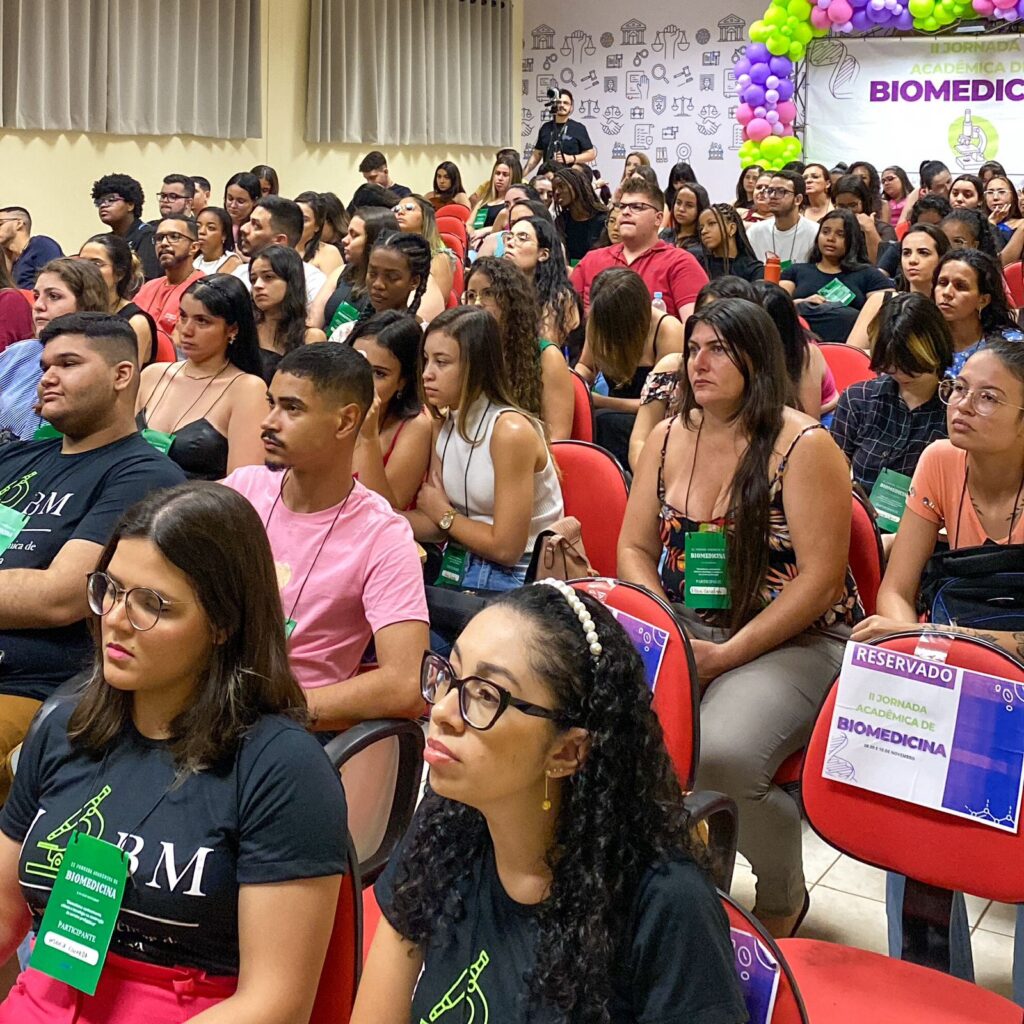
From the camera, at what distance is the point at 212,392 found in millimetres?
3658

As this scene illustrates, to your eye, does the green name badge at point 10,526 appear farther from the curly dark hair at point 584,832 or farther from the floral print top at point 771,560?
the curly dark hair at point 584,832

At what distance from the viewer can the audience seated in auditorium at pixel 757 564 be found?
2.47 meters

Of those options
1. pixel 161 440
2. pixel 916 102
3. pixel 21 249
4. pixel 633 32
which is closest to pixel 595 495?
pixel 161 440

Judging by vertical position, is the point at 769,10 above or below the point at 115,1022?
above

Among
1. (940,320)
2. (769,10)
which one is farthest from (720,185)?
(940,320)

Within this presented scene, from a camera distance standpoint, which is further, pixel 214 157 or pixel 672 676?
pixel 214 157

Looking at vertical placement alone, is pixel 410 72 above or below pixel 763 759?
above

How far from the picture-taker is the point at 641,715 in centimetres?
133

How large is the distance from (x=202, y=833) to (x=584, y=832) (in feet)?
1.58

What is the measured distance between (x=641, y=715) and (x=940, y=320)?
8.61 ft

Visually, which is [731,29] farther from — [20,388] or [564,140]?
[20,388]

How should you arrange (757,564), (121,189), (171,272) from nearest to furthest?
(757,564)
(171,272)
(121,189)

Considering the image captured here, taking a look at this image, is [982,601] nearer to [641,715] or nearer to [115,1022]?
[641,715]

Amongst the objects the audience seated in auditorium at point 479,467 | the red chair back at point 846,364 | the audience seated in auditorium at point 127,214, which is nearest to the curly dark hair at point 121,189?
the audience seated in auditorium at point 127,214
